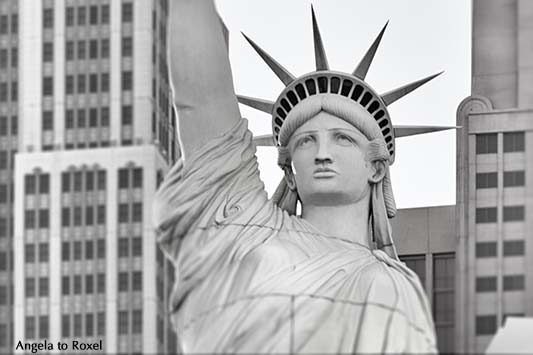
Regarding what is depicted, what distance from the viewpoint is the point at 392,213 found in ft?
73.0

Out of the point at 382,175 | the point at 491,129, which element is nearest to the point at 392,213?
the point at 382,175

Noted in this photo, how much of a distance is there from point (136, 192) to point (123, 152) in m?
1.99

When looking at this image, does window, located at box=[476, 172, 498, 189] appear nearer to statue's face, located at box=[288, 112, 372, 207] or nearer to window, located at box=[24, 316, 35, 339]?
statue's face, located at box=[288, 112, 372, 207]

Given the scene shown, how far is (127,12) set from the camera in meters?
85.9

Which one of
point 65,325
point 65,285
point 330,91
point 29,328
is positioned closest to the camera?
point 330,91

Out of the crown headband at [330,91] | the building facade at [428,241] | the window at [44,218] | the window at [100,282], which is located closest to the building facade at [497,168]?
the building facade at [428,241]

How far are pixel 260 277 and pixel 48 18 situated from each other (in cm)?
6771

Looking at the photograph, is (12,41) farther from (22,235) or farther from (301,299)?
(301,299)

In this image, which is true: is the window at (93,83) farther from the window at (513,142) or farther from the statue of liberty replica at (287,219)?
the statue of liberty replica at (287,219)

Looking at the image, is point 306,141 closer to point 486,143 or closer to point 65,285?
point 486,143


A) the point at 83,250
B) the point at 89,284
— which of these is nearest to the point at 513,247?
the point at 89,284

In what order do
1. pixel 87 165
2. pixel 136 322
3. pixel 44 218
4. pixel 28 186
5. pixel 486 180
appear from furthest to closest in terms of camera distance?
1. pixel 28 186
2. pixel 44 218
3. pixel 87 165
4. pixel 136 322
5. pixel 486 180

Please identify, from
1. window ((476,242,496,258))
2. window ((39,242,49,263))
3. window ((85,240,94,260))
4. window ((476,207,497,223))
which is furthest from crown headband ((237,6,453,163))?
window ((39,242,49,263))

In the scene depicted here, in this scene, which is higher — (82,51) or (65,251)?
(82,51)
